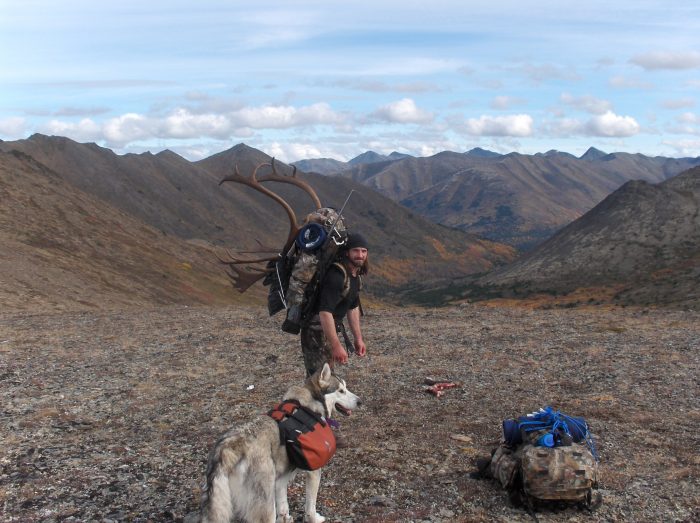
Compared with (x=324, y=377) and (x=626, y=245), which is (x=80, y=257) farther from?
(x=626, y=245)

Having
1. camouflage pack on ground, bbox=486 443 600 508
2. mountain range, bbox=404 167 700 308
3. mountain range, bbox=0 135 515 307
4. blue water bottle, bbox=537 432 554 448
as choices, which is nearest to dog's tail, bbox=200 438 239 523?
camouflage pack on ground, bbox=486 443 600 508

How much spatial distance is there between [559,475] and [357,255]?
150 inches

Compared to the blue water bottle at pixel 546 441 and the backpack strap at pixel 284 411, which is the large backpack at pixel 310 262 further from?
the blue water bottle at pixel 546 441

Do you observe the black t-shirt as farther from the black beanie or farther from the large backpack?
the black beanie

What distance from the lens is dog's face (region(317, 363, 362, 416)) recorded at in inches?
283

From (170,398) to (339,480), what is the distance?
5.72m

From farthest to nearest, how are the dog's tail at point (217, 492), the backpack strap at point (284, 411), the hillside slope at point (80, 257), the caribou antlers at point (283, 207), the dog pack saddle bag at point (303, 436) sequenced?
the hillside slope at point (80, 257) < the caribou antlers at point (283, 207) < the backpack strap at point (284, 411) < the dog pack saddle bag at point (303, 436) < the dog's tail at point (217, 492)

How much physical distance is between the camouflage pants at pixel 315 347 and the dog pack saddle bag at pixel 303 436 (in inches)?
59.2

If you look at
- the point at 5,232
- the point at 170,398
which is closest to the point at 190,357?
the point at 170,398

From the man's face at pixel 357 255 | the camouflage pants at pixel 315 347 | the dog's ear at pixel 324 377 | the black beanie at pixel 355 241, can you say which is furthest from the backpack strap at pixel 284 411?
the black beanie at pixel 355 241

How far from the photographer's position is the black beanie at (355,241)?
7.98 metres

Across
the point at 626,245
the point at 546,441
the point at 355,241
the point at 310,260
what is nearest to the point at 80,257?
the point at 310,260

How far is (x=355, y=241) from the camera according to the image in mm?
8062

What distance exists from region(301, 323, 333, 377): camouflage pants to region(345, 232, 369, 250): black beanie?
3.97 feet
